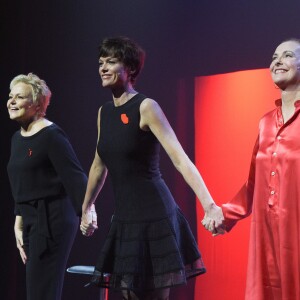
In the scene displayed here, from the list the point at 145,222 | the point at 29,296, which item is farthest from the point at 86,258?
the point at 145,222

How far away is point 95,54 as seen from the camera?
4.19 m

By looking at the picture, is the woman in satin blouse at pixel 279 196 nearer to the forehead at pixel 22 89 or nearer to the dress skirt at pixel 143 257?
the dress skirt at pixel 143 257

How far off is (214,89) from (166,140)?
46.9 inches

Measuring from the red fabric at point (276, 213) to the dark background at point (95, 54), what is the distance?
3.37 feet

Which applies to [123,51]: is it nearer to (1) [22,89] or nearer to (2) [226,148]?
(1) [22,89]

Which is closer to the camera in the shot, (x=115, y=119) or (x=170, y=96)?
(x=115, y=119)

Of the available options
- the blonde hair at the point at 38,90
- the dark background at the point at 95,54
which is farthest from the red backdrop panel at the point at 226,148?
the blonde hair at the point at 38,90

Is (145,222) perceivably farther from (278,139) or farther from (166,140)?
(278,139)

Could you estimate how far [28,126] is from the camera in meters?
3.28

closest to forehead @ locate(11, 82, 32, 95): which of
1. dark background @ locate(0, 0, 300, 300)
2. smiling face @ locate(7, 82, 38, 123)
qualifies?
smiling face @ locate(7, 82, 38, 123)

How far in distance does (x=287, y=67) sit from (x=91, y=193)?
1.06 m

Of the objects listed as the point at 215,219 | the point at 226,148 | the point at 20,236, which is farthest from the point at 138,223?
the point at 226,148

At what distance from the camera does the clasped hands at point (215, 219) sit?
2668mm

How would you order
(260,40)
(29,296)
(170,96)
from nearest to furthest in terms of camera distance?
1. (29,296)
2. (260,40)
3. (170,96)
